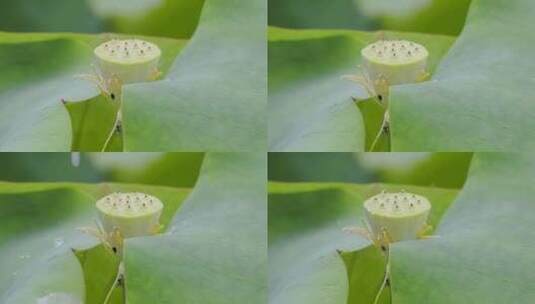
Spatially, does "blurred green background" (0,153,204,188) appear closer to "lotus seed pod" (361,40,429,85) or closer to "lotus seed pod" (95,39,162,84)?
"lotus seed pod" (95,39,162,84)

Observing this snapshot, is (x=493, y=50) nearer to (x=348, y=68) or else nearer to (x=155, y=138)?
(x=348, y=68)

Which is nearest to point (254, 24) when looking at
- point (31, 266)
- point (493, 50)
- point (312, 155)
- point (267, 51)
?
point (267, 51)

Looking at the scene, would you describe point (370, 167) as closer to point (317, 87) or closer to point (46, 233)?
point (317, 87)

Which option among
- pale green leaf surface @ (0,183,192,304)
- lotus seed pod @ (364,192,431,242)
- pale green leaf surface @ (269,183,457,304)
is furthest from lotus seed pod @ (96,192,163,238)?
lotus seed pod @ (364,192,431,242)

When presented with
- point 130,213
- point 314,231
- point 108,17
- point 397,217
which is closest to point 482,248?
point 397,217

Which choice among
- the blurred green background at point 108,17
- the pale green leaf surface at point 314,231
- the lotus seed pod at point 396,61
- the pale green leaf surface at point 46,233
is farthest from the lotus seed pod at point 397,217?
the blurred green background at point 108,17
